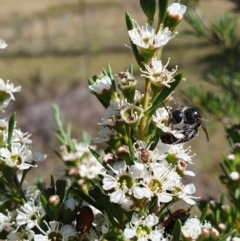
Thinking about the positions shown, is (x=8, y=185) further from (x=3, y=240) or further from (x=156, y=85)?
(x=156, y=85)

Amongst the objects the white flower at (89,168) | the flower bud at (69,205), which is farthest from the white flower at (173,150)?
the white flower at (89,168)

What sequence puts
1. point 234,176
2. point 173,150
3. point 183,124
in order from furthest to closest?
point 234,176, point 183,124, point 173,150

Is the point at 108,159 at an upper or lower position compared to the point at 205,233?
upper

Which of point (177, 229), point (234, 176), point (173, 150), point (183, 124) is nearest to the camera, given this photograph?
point (177, 229)

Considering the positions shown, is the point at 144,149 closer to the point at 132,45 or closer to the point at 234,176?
the point at 132,45

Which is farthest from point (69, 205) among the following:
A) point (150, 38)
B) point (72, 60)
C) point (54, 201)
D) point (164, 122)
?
point (72, 60)

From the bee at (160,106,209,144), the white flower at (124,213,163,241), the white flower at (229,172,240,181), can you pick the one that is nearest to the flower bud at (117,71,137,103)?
the bee at (160,106,209,144)

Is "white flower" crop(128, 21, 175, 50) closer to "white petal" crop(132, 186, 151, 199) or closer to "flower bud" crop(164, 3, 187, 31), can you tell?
"flower bud" crop(164, 3, 187, 31)
